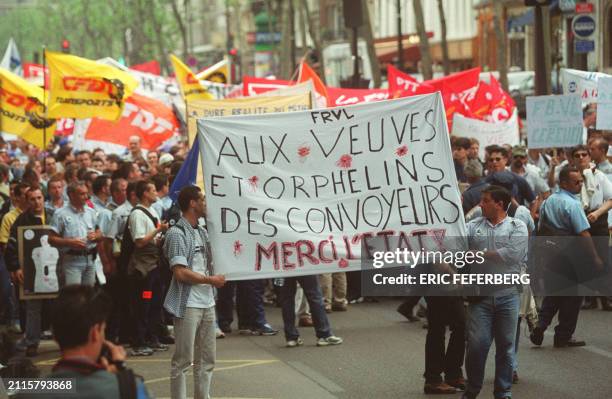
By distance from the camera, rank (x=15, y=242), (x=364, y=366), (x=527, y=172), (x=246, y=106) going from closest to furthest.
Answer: (x=364, y=366), (x=15, y=242), (x=527, y=172), (x=246, y=106)

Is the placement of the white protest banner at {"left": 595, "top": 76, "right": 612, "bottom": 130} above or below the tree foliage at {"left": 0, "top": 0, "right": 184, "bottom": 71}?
below

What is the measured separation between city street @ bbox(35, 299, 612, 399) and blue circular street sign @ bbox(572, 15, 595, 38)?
Result: 28.1 ft

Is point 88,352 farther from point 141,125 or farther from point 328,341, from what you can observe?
point 141,125

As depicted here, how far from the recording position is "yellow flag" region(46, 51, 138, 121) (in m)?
19.7

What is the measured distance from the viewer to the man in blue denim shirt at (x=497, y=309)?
9352 mm

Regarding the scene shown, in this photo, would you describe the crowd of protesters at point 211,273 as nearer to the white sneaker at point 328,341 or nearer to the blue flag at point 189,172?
the white sneaker at point 328,341

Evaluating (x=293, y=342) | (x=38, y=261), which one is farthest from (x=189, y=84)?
(x=293, y=342)

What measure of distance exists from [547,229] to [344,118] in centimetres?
362

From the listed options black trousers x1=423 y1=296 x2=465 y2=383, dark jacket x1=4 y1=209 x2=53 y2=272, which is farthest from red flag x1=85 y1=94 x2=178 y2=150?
black trousers x1=423 y1=296 x2=465 y2=383

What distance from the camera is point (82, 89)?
20000 mm

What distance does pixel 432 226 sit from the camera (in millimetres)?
9805

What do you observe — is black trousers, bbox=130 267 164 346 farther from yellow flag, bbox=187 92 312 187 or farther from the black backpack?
yellow flag, bbox=187 92 312 187

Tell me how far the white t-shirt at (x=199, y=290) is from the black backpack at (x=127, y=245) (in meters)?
Result: 3.16

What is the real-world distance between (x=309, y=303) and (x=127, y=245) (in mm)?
1793
